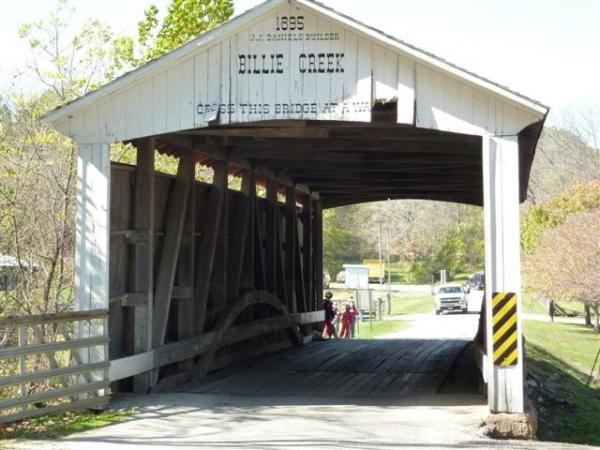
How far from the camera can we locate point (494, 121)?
9.26m

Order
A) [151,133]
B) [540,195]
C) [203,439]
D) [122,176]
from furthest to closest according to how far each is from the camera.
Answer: [540,195]
[122,176]
[151,133]
[203,439]

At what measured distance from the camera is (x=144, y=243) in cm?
1073

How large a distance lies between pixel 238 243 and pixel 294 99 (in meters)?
4.99

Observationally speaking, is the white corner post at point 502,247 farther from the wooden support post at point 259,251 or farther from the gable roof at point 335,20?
the wooden support post at point 259,251

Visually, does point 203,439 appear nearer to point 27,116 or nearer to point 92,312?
point 92,312

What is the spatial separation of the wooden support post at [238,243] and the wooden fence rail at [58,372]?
4.63m

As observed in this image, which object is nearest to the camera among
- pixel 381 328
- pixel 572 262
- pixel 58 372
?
pixel 58 372

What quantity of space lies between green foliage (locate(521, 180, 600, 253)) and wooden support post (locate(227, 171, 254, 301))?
74.8ft

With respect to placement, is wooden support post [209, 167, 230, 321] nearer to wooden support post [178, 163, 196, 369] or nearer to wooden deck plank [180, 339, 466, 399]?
wooden deck plank [180, 339, 466, 399]

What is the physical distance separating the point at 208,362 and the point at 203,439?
184 inches

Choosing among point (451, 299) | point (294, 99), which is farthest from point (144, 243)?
point (451, 299)

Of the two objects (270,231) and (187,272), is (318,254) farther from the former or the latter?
(187,272)

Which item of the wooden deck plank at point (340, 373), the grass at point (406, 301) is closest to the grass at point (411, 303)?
the grass at point (406, 301)

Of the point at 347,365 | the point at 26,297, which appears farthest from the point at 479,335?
the point at 26,297
